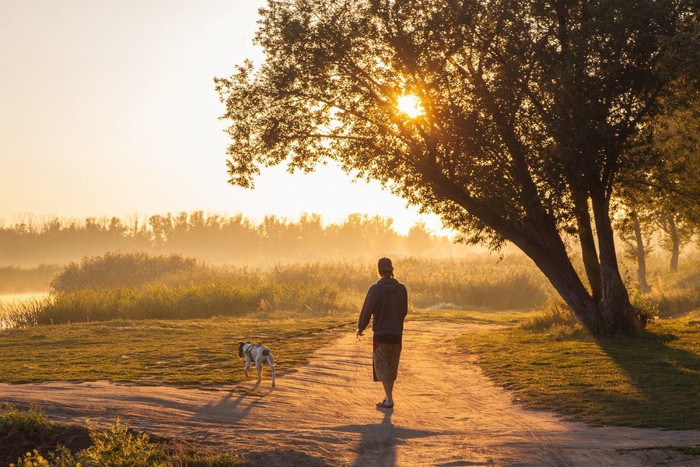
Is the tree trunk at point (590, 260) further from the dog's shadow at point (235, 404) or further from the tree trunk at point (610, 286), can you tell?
the dog's shadow at point (235, 404)

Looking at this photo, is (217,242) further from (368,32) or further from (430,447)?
(430,447)

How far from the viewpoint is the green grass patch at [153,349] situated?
16.2 metres

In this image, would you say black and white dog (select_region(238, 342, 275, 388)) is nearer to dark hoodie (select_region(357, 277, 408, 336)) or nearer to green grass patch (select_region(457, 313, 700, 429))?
dark hoodie (select_region(357, 277, 408, 336))

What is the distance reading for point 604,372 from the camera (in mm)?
16906

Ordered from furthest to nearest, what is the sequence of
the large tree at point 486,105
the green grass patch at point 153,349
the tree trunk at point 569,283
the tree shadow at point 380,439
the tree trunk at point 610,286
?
1. the tree trunk at point 569,283
2. the tree trunk at point 610,286
3. the large tree at point 486,105
4. the green grass patch at point 153,349
5. the tree shadow at point 380,439

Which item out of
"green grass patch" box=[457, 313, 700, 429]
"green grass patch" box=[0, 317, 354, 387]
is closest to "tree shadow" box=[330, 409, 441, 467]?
"green grass patch" box=[457, 313, 700, 429]

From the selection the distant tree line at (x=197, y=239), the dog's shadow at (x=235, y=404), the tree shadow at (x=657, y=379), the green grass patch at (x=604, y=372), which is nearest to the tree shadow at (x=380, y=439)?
the dog's shadow at (x=235, y=404)

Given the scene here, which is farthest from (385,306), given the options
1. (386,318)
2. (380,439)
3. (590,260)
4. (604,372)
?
(590,260)

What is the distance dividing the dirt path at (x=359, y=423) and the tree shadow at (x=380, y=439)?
0.01m

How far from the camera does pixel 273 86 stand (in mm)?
23375

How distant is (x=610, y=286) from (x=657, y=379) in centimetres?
761

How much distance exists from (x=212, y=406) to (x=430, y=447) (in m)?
4.00

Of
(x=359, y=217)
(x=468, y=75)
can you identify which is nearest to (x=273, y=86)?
(x=468, y=75)

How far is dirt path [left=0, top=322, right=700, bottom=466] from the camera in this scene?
9562 mm
